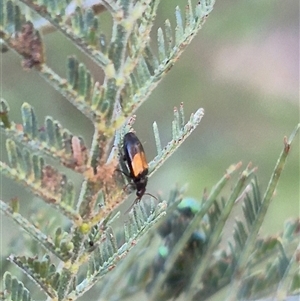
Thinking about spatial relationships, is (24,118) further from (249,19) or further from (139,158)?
(249,19)

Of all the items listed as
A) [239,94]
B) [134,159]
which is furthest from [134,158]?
[239,94]

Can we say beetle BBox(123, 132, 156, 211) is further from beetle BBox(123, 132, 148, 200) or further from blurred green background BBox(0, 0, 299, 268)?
blurred green background BBox(0, 0, 299, 268)

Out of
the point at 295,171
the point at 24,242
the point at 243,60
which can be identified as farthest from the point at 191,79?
the point at 24,242

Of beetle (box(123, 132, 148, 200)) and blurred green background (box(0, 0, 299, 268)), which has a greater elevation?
blurred green background (box(0, 0, 299, 268))

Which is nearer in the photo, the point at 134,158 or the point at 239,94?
the point at 134,158

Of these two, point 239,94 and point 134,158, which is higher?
point 239,94

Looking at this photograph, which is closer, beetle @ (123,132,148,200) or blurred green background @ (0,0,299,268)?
beetle @ (123,132,148,200)

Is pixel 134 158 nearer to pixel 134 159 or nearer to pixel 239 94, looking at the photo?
pixel 134 159

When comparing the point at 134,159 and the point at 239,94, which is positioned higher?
the point at 239,94

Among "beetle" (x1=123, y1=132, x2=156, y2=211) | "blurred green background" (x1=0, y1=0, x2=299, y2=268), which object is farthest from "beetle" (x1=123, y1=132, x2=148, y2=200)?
"blurred green background" (x1=0, y1=0, x2=299, y2=268)
